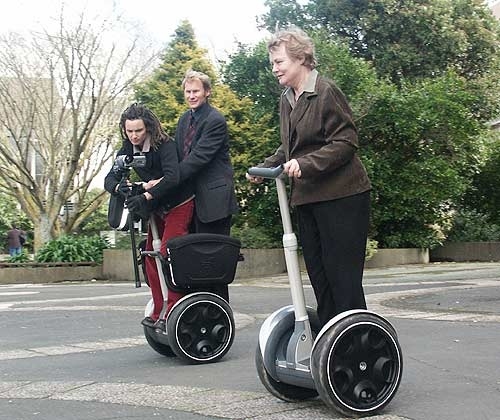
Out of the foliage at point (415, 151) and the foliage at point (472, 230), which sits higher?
the foliage at point (415, 151)

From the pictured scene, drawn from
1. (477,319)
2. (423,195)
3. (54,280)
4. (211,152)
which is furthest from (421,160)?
(211,152)

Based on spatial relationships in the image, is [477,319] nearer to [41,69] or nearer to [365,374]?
[365,374]

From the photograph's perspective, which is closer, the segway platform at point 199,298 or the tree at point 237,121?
the segway platform at point 199,298

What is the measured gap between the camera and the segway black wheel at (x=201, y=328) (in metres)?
5.90

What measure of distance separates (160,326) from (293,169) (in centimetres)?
229

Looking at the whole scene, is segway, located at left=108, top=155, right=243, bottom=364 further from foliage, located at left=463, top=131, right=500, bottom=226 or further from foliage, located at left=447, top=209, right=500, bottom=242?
foliage, located at left=463, top=131, right=500, bottom=226

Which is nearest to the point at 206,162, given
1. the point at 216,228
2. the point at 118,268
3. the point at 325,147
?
the point at 216,228

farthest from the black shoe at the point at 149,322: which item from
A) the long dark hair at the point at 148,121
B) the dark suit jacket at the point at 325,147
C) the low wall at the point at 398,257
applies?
the low wall at the point at 398,257

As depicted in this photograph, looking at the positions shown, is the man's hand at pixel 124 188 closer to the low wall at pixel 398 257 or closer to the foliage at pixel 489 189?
the low wall at pixel 398 257

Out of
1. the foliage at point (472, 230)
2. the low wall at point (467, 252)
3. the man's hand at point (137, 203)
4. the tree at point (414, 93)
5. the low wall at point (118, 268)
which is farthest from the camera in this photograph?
the foliage at point (472, 230)

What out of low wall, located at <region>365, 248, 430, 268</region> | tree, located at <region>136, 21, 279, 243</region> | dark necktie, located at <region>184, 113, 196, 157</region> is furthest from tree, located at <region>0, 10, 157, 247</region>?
dark necktie, located at <region>184, 113, 196, 157</region>

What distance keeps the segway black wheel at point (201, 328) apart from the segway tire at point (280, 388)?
1333 mm

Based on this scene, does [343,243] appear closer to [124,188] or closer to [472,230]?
[124,188]

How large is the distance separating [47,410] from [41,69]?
1853 centimetres
